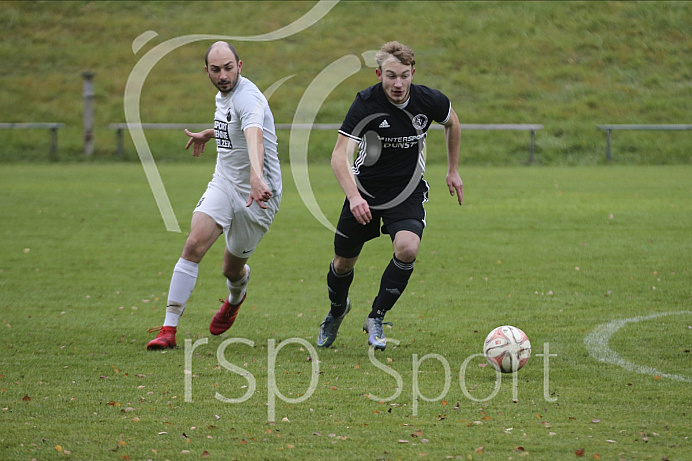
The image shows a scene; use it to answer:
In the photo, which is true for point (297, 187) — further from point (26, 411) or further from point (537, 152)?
point (26, 411)

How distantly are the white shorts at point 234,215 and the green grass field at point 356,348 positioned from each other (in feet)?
2.49

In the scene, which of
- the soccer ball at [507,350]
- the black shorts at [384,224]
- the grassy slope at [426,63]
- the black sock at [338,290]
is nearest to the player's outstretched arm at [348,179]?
the black shorts at [384,224]

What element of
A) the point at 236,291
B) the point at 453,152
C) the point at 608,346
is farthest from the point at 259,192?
the point at 608,346

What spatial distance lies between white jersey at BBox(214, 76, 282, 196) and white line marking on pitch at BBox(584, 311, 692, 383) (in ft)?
9.02

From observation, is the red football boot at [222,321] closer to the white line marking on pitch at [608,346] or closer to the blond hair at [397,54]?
the blond hair at [397,54]

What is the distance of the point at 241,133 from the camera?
6598 millimetres

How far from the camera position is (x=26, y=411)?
4672mm

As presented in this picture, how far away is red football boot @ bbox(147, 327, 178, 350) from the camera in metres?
6.25

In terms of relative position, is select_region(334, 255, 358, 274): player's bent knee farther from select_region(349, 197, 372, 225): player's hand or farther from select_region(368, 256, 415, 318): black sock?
select_region(349, 197, 372, 225): player's hand

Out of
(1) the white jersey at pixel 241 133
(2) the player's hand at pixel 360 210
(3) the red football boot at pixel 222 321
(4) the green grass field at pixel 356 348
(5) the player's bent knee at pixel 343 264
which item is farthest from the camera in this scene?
(3) the red football boot at pixel 222 321

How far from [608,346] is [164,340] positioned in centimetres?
328

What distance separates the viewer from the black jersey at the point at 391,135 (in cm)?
619

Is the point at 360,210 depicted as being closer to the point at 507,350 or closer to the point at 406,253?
the point at 406,253

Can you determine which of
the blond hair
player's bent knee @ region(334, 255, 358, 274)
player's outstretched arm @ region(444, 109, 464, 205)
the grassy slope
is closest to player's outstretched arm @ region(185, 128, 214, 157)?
player's bent knee @ region(334, 255, 358, 274)
